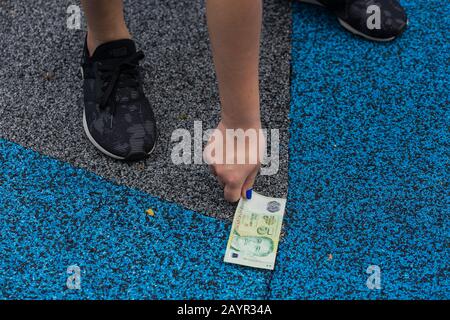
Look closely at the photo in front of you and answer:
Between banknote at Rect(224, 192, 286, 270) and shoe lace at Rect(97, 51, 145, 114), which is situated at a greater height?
shoe lace at Rect(97, 51, 145, 114)

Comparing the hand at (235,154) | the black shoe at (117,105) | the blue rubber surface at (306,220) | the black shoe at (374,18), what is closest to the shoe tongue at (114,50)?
the black shoe at (117,105)

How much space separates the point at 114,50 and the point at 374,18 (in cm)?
80

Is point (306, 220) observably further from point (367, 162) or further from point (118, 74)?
point (118, 74)

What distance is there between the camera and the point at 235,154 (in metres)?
1.23

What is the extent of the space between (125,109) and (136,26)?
0.39 meters

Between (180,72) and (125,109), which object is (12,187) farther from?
(180,72)

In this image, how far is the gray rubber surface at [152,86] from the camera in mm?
1430

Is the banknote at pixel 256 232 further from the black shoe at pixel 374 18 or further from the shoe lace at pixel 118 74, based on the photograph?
the black shoe at pixel 374 18

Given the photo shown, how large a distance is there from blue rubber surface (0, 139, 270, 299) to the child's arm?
Answer: 193mm

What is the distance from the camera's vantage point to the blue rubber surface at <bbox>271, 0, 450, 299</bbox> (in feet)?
4.18

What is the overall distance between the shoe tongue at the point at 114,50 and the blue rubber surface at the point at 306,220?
1.04ft

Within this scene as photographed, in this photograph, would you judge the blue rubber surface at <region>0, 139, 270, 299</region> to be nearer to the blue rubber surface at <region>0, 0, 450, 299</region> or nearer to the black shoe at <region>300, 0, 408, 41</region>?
the blue rubber surface at <region>0, 0, 450, 299</region>

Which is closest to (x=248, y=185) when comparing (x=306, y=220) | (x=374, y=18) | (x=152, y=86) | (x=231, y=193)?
(x=231, y=193)

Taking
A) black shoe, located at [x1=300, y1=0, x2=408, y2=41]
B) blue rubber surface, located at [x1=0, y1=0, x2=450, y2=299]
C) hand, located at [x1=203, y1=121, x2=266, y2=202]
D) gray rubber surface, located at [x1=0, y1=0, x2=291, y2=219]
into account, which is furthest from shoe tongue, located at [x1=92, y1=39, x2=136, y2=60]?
black shoe, located at [x1=300, y1=0, x2=408, y2=41]
